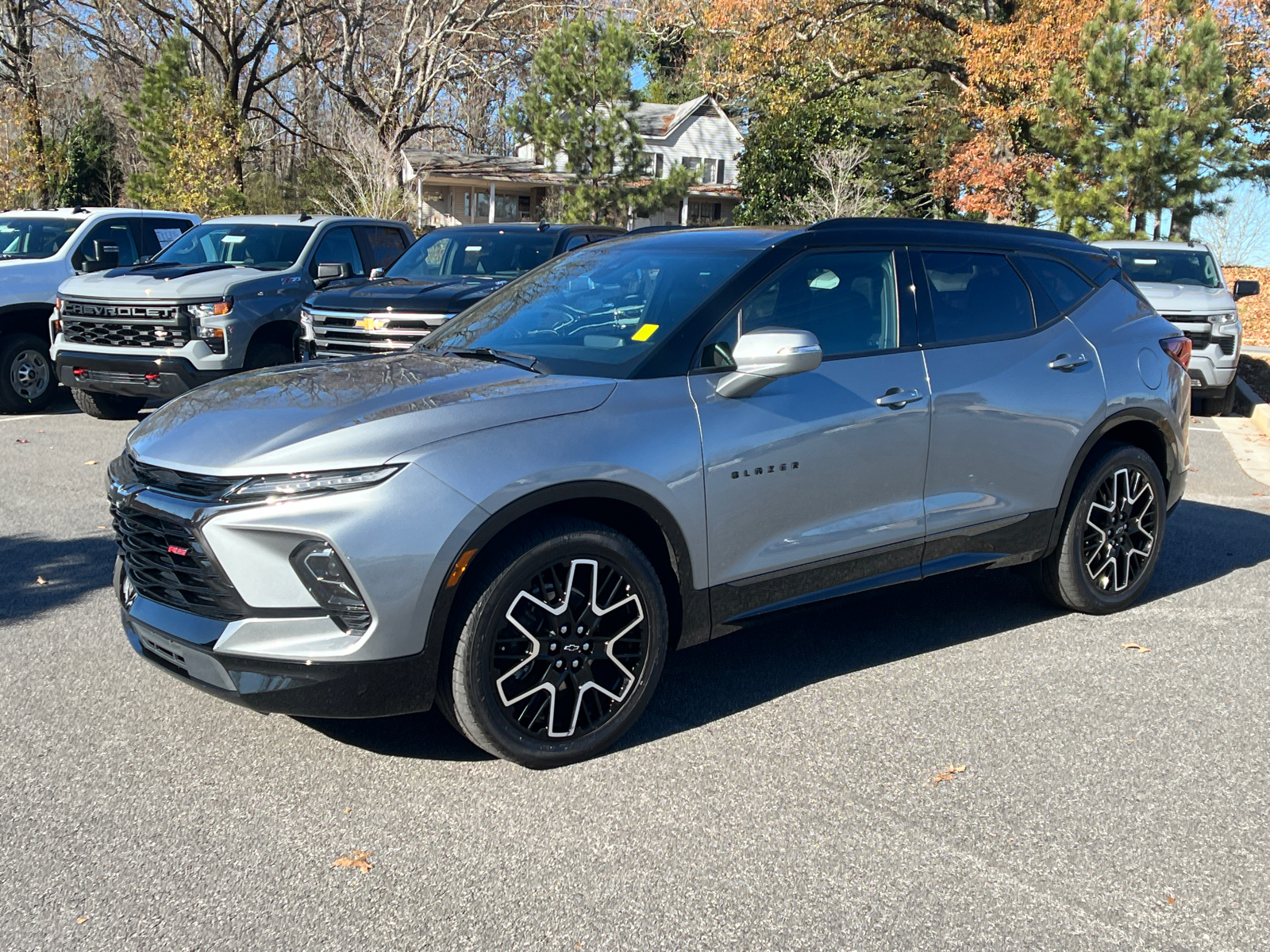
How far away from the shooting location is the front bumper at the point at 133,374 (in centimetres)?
1004

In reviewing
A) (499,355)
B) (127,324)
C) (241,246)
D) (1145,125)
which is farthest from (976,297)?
(1145,125)

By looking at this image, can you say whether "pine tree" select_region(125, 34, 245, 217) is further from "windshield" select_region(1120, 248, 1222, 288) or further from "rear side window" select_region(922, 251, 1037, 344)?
"rear side window" select_region(922, 251, 1037, 344)

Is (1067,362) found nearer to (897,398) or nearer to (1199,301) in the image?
(897,398)

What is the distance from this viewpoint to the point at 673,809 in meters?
3.63

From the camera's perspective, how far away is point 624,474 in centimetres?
385

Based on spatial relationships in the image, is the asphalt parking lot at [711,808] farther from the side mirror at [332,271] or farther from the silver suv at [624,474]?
the side mirror at [332,271]

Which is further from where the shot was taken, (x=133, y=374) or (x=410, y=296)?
(x=133, y=374)

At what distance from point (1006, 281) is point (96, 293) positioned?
26.8 feet

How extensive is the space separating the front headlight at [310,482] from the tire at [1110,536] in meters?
3.42

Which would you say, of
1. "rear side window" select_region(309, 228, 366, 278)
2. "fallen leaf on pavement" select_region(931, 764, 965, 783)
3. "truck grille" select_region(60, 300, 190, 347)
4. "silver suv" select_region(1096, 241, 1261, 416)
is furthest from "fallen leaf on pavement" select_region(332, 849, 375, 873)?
"silver suv" select_region(1096, 241, 1261, 416)

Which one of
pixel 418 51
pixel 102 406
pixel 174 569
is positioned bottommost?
pixel 102 406

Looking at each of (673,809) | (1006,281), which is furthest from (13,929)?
(1006,281)

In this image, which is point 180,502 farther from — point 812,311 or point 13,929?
point 812,311

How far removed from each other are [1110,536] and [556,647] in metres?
3.13
